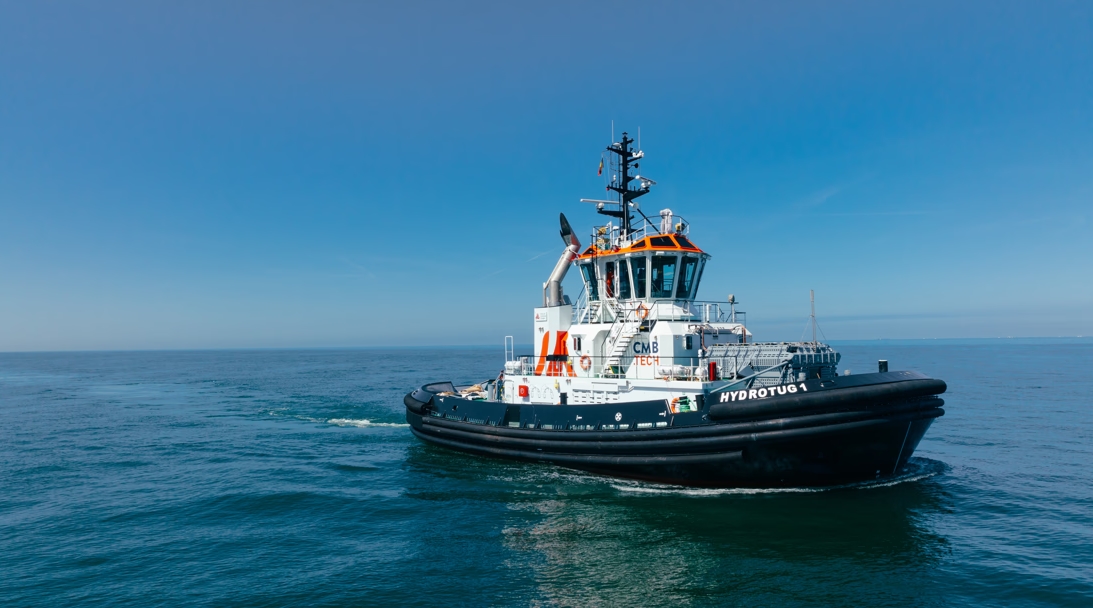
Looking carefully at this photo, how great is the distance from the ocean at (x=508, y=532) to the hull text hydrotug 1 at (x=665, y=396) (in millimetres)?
825

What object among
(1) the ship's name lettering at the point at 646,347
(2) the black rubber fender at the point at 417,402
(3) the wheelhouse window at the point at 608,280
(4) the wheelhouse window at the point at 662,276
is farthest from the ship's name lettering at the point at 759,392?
(2) the black rubber fender at the point at 417,402

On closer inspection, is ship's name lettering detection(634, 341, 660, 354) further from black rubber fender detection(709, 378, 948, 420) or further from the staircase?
black rubber fender detection(709, 378, 948, 420)

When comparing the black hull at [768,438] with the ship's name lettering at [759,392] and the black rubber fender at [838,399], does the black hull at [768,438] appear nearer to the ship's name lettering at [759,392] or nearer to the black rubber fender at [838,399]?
the black rubber fender at [838,399]

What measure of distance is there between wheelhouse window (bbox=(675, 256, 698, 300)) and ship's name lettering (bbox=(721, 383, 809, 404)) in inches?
188

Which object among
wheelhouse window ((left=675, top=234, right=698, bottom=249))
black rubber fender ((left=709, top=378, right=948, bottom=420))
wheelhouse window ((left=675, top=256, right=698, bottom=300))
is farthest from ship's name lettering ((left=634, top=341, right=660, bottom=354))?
wheelhouse window ((left=675, top=234, right=698, bottom=249))

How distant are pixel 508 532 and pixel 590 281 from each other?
9160mm

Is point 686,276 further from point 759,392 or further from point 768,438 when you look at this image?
A: point 768,438

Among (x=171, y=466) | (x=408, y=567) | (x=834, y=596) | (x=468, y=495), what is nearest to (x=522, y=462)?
(x=468, y=495)

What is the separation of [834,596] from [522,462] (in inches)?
402

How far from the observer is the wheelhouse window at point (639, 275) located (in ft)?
58.2

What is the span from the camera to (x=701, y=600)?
9430 mm

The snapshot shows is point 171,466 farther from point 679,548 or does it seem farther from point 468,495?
point 679,548

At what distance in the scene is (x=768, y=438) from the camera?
13.2 metres

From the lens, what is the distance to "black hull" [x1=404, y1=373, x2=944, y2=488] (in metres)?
12.8
